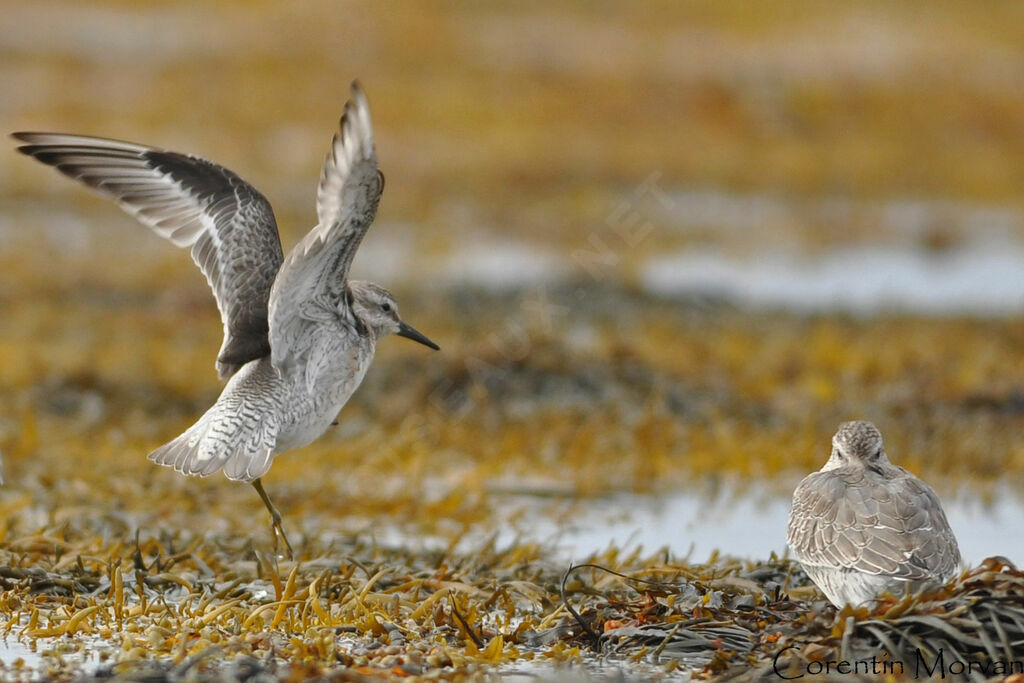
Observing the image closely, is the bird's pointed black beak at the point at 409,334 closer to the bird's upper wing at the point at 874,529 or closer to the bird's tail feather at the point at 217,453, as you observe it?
the bird's tail feather at the point at 217,453

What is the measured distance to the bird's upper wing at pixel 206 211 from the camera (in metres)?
6.38

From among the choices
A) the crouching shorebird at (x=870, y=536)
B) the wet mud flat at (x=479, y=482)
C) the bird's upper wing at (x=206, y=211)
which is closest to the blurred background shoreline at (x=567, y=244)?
the wet mud flat at (x=479, y=482)

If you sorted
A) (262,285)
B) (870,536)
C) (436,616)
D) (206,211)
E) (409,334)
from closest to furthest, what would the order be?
(870,536) < (436,616) < (262,285) < (206,211) < (409,334)

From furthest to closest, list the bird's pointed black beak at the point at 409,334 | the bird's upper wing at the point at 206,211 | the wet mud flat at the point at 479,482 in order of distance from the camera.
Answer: the bird's pointed black beak at the point at 409,334 < the bird's upper wing at the point at 206,211 < the wet mud flat at the point at 479,482

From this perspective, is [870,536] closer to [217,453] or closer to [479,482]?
[217,453]

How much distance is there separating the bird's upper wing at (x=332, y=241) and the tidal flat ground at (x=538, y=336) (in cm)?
98

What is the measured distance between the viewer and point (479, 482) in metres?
8.49

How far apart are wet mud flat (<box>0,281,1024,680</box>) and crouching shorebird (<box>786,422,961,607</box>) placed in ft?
0.38

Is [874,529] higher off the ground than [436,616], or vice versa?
[874,529]

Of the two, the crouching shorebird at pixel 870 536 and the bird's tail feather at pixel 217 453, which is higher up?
the crouching shorebird at pixel 870 536

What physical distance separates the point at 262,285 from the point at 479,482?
251 cm

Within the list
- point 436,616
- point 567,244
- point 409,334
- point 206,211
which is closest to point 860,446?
point 436,616

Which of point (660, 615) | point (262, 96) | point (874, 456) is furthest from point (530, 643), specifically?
point (262, 96)

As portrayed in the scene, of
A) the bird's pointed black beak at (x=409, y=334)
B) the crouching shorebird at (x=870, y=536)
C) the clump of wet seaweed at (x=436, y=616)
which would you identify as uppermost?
the bird's pointed black beak at (x=409, y=334)
